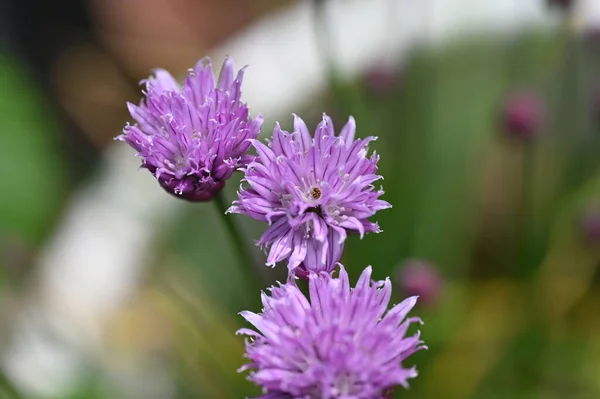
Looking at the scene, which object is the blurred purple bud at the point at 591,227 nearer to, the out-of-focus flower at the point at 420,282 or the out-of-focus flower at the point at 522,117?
the out-of-focus flower at the point at 522,117

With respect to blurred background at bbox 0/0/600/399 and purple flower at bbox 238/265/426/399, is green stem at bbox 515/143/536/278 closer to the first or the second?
blurred background at bbox 0/0/600/399

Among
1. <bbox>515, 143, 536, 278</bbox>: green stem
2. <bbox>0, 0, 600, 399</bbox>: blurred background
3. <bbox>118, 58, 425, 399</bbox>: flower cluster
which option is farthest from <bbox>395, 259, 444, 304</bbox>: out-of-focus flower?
<bbox>118, 58, 425, 399</bbox>: flower cluster

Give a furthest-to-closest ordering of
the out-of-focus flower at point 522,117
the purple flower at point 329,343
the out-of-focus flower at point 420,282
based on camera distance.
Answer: the out-of-focus flower at point 522,117 → the out-of-focus flower at point 420,282 → the purple flower at point 329,343

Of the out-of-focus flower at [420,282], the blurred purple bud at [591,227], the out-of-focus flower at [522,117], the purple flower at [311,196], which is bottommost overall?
the purple flower at [311,196]

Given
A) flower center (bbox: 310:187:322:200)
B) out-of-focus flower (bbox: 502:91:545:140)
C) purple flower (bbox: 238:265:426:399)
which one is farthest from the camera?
out-of-focus flower (bbox: 502:91:545:140)

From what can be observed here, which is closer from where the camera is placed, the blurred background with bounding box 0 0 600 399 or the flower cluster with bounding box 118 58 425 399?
the flower cluster with bounding box 118 58 425 399

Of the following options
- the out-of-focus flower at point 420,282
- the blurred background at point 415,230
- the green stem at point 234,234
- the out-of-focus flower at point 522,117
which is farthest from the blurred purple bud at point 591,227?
the green stem at point 234,234
